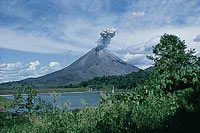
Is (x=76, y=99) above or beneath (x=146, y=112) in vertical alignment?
above

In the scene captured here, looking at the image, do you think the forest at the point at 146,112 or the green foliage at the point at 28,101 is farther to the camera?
the green foliage at the point at 28,101

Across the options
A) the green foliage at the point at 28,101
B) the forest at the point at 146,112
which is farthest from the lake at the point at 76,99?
the green foliage at the point at 28,101

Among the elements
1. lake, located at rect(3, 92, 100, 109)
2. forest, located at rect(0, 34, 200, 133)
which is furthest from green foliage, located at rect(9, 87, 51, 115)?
forest, located at rect(0, 34, 200, 133)

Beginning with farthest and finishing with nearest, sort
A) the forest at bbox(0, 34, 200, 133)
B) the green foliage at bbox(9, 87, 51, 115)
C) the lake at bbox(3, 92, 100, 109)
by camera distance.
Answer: the green foliage at bbox(9, 87, 51, 115), the lake at bbox(3, 92, 100, 109), the forest at bbox(0, 34, 200, 133)

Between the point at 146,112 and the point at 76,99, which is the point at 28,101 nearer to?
the point at 146,112

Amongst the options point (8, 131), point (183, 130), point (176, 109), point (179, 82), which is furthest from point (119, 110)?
point (8, 131)

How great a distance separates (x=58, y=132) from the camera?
675cm

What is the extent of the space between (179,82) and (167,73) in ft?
1.64

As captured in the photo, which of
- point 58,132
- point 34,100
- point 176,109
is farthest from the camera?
point 34,100

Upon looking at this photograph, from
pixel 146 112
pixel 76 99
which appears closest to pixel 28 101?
pixel 146 112

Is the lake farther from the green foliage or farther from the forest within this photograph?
the green foliage

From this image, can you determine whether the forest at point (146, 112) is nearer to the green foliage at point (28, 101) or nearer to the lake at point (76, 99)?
the lake at point (76, 99)

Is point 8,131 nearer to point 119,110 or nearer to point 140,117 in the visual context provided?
point 119,110

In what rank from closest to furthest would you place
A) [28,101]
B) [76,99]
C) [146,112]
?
[146,112]
[28,101]
[76,99]
